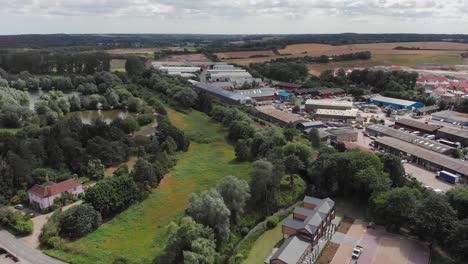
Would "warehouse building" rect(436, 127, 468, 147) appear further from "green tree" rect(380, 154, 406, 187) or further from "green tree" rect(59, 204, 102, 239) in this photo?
"green tree" rect(59, 204, 102, 239)

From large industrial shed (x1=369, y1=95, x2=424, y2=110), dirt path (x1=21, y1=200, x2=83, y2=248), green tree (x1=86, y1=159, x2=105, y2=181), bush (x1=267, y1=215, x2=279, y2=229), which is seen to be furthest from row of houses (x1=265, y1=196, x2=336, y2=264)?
large industrial shed (x1=369, y1=95, x2=424, y2=110)

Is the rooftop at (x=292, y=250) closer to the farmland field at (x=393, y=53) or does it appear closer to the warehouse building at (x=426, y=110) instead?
the warehouse building at (x=426, y=110)

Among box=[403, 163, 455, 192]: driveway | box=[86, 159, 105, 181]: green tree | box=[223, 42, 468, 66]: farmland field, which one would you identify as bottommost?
box=[403, 163, 455, 192]: driveway

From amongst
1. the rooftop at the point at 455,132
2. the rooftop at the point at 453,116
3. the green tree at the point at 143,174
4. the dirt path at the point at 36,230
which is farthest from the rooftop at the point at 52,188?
the rooftop at the point at 453,116

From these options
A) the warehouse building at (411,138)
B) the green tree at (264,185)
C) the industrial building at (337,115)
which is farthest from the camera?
the industrial building at (337,115)

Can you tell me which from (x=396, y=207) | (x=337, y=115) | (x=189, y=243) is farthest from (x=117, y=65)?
(x=396, y=207)

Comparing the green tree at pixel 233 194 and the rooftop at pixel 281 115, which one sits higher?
the green tree at pixel 233 194

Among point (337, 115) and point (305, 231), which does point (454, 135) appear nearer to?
point (337, 115)
